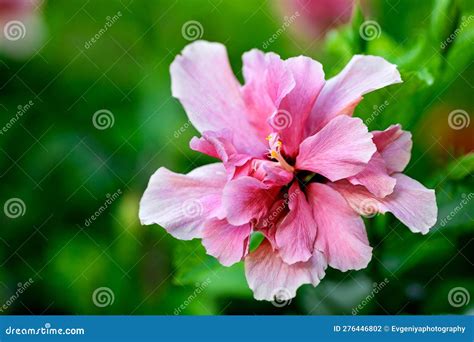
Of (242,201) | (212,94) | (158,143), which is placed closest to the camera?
(242,201)

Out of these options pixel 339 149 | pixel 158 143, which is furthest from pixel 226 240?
pixel 158 143

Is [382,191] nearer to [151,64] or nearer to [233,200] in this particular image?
[233,200]

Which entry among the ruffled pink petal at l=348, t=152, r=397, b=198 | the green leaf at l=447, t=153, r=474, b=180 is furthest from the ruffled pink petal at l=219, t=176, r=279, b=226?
the green leaf at l=447, t=153, r=474, b=180

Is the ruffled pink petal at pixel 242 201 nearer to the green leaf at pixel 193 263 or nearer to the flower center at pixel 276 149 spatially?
the flower center at pixel 276 149

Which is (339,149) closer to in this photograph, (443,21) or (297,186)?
(297,186)

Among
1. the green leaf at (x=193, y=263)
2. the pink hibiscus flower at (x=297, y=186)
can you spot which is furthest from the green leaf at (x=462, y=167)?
the green leaf at (x=193, y=263)

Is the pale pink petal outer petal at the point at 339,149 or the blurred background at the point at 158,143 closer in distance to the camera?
the pale pink petal outer petal at the point at 339,149
